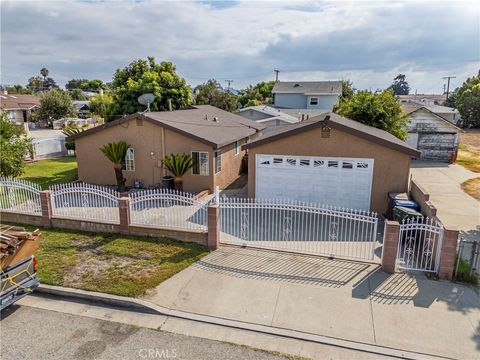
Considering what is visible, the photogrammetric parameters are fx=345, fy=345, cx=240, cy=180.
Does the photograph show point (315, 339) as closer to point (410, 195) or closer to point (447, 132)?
point (410, 195)

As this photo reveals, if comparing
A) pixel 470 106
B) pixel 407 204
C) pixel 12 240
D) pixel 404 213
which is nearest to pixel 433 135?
pixel 407 204

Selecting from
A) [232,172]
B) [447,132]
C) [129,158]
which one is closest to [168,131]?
[129,158]

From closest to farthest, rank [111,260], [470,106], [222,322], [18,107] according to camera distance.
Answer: [222,322] → [111,260] → [18,107] → [470,106]

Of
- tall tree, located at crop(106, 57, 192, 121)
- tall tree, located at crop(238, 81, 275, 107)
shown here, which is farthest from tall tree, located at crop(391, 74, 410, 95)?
tall tree, located at crop(106, 57, 192, 121)

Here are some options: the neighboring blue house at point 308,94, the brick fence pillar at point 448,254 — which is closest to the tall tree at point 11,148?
the brick fence pillar at point 448,254

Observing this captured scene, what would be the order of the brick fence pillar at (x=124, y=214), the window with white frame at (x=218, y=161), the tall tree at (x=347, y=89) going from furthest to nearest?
1. the tall tree at (x=347, y=89)
2. the window with white frame at (x=218, y=161)
3. the brick fence pillar at (x=124, y=214)

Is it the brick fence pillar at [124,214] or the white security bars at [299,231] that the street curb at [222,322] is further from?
the white security bars at [299,231]

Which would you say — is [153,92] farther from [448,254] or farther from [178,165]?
[448,254]
